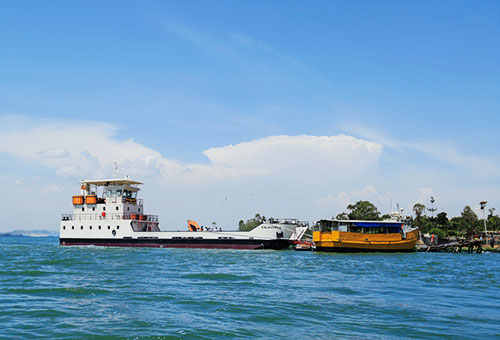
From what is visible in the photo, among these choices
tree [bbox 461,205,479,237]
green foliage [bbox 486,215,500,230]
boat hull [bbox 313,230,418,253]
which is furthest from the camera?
green foliage [bbox 486,215,500,230]

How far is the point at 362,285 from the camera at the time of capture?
20609 mm

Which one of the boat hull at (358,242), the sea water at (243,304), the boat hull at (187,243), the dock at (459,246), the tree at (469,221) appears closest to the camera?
the sea water at (243,304)

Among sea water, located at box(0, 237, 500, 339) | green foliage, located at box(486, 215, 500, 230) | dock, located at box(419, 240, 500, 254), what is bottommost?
dock, located at box(419, 240, 500, 254)

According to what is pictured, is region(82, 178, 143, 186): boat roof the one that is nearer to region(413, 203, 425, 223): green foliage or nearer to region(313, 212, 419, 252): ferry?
region(313, 212, 419, 252): ferry

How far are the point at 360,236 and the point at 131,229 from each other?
2658 centimetres

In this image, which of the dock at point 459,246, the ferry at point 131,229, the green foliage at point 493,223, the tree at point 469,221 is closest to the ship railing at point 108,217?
the ferry at point 131,229

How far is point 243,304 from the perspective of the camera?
15469 millimetres

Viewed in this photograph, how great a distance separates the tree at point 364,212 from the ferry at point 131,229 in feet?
145

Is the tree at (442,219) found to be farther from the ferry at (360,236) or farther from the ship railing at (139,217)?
the ship railing at (139,217)

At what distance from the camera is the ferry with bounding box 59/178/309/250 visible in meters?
45.0

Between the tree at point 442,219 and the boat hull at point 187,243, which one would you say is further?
the tree at point 442,219

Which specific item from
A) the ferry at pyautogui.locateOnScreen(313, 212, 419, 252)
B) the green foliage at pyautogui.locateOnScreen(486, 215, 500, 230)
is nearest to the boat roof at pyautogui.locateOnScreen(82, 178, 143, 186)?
the ferry at pyautogui.locateOnScreen(313, 212, 419, 252)

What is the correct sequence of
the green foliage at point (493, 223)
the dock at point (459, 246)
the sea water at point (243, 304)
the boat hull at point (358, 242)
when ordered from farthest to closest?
the green foliage at point (493, 223)
the dock at point (459, 246)
the boat hull at point (358, 242)
the sea water at point (243, 304)

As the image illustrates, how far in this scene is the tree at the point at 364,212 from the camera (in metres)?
86.9
